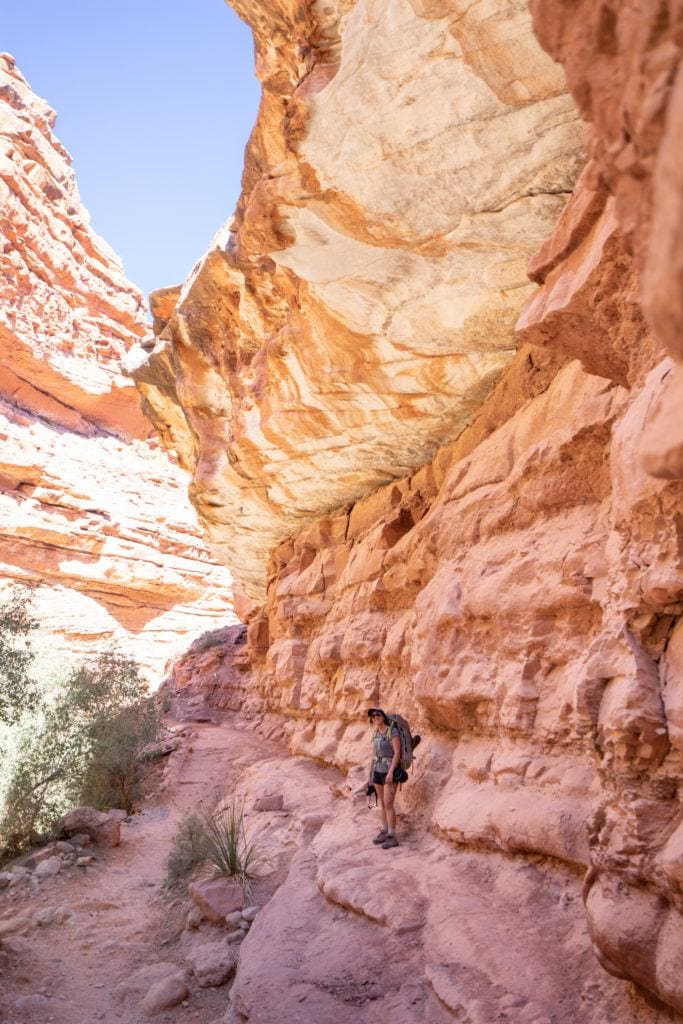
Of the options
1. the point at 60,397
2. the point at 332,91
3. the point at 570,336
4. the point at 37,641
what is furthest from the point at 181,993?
the point at 60,397

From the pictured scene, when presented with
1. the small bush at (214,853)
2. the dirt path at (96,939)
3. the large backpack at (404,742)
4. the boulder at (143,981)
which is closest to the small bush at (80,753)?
the dirt path at (96,939)

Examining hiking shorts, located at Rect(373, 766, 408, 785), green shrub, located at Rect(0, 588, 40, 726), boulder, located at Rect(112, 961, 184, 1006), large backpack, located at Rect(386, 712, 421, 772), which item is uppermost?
green shrub, located at Rect(0, 588, 40, 726)

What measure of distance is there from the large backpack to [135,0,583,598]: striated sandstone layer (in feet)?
11.9

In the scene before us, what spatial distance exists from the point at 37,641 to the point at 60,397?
21428 millimetres

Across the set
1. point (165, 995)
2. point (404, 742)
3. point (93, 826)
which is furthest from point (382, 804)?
point (93, 826)

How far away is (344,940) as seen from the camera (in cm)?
412

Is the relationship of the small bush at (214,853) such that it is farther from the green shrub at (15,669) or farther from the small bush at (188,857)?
the green shrub at (15,669)

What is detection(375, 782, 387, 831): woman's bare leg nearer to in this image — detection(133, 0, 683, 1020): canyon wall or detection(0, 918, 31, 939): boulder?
detection(133, 0, 683, 1020): canyon wall

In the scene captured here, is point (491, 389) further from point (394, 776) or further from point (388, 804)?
point (388, 804)

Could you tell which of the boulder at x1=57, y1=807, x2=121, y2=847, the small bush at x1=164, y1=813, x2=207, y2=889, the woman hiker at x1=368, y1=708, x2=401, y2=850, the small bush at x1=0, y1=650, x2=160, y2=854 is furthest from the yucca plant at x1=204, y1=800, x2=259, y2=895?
the small bush at x1=0, y1=650, x2=160, y2=854

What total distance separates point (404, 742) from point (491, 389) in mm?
3801

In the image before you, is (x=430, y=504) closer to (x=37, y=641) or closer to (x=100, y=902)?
(x=100, y=902)

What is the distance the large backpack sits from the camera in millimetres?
5758

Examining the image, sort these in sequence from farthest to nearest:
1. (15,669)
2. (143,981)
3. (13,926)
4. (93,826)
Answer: (15,669), (93,826), (13,926), (143,981)
